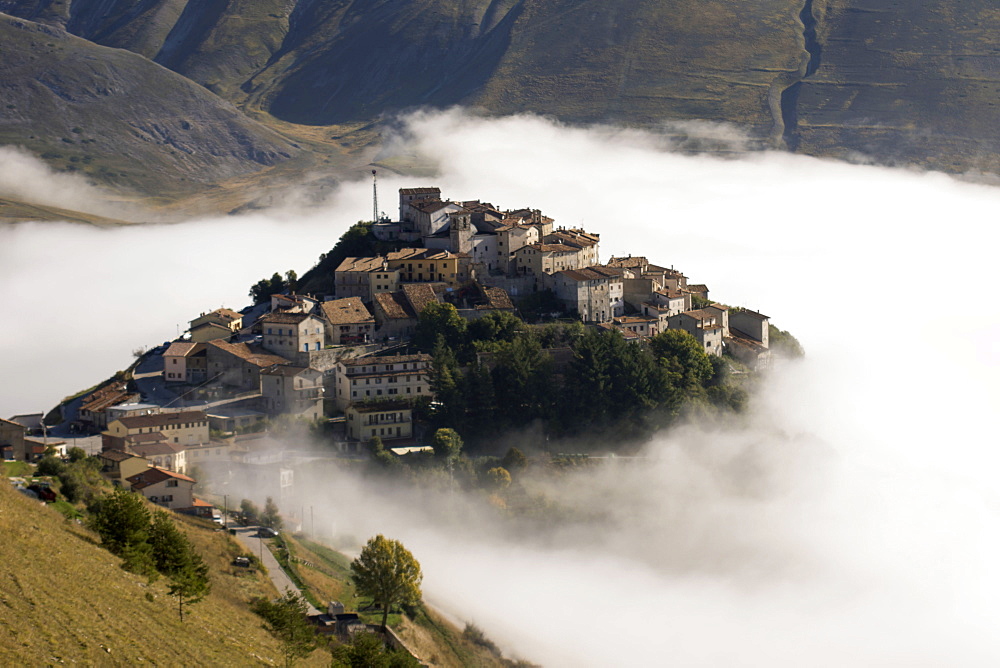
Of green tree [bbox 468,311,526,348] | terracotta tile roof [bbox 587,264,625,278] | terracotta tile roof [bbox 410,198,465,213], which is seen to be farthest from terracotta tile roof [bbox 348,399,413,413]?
terracotta tile roof [bbox 410,198,465,213]

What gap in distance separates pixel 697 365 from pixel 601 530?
13078mm

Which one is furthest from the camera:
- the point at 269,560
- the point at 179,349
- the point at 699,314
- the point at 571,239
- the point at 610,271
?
the point at 571,239

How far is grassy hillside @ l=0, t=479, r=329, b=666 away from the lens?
34.2 meters

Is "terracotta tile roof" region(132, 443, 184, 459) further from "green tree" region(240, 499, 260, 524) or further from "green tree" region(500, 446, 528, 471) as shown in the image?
"green tree" region(500, 446, 528, 471)

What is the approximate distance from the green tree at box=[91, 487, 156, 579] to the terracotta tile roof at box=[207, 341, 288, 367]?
3512 centimetres

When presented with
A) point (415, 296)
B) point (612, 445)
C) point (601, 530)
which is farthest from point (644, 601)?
point (415, 296)

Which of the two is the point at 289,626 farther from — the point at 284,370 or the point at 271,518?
the point at 284,370

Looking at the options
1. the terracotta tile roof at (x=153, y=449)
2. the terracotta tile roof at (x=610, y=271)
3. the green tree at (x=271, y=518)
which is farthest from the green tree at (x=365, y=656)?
the terracotta tile roof at (x=610, y=271)

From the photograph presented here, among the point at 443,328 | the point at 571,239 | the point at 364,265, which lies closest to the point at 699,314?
the point at 571,239

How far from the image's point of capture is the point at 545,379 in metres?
83.9

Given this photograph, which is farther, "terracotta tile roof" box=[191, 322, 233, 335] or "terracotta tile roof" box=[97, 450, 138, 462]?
"terracotta tile roof" box=[191, 322, 233, 335]

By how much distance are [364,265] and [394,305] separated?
5.18 m

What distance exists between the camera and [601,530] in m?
81.8

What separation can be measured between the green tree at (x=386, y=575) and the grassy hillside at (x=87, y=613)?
41.7ft
